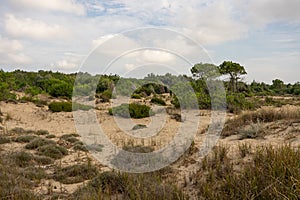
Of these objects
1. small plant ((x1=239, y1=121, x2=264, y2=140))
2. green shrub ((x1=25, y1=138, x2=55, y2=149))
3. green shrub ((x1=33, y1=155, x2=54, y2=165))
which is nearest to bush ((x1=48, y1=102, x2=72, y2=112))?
green shrub ((x1=25, y1=138, x2=55, y2=149))

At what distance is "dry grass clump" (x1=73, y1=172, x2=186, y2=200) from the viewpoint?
401 cm

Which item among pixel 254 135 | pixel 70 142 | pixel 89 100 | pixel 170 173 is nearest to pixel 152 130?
pixel 70 142

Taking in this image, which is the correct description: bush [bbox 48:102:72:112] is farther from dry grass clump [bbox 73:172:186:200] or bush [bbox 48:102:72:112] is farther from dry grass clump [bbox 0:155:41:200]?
dry grass clump [bbox 73:172:186:200]

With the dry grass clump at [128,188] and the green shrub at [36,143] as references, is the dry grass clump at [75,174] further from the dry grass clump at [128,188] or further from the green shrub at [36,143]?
the green shrub at [36,143]

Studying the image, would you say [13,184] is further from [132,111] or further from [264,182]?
[132,111]

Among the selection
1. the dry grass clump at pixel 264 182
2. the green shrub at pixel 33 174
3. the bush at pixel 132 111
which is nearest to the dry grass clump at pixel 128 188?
the dry grass clump at pixel 264 182

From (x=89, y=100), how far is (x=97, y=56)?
48.4ft

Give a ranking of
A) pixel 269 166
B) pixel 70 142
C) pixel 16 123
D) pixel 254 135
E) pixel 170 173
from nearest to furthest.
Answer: pixel 269 166 < pixel 170 173 < pixel 254 135 < pixel 70 142 < pixel 16 123

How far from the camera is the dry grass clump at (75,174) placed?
549 cm

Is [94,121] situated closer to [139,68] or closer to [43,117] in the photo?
[43,117]

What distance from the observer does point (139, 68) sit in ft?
22.7

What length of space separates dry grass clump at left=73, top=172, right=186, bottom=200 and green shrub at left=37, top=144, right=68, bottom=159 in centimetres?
284

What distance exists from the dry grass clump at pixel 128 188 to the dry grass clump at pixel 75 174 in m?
0.73

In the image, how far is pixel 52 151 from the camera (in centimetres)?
766
